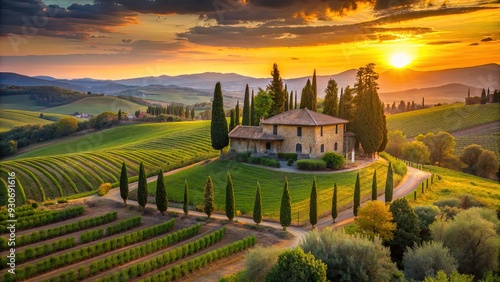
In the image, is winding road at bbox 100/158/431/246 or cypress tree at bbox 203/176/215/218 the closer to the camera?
winding road at bbox 100/158/431/246

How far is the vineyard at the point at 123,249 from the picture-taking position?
22.9 metres

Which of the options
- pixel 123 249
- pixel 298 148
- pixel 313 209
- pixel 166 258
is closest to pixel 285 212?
pixel 313 209

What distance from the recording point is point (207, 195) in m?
33.7

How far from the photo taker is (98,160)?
59.4m

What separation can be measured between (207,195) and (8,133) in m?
74.8

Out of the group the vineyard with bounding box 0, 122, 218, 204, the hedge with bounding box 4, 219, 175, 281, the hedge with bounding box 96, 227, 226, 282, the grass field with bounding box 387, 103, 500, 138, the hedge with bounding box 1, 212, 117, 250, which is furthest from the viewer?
the grass field with bounding box 387, 103, 500, 138

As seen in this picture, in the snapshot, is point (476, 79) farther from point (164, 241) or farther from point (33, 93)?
point (33, 93)

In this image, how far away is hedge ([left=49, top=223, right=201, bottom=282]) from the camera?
22938 mm

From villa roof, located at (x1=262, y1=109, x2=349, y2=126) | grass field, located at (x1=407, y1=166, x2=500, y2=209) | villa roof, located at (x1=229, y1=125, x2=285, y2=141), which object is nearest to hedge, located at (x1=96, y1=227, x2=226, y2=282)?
grass field, located at (x1=407, y1=166, x2=500, y2=209)

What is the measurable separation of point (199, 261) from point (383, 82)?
187ft

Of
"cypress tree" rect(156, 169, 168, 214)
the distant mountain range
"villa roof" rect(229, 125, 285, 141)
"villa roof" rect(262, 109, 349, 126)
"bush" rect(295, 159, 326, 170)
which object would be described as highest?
the distant mountain range

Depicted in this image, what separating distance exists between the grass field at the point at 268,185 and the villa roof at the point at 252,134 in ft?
13.2

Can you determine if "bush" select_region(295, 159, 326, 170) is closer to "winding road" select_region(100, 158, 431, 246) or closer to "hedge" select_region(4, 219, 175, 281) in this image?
"winding road" select_region(100, 158, 431, 246)

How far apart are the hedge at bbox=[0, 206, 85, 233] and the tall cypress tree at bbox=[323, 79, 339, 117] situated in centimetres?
3427
